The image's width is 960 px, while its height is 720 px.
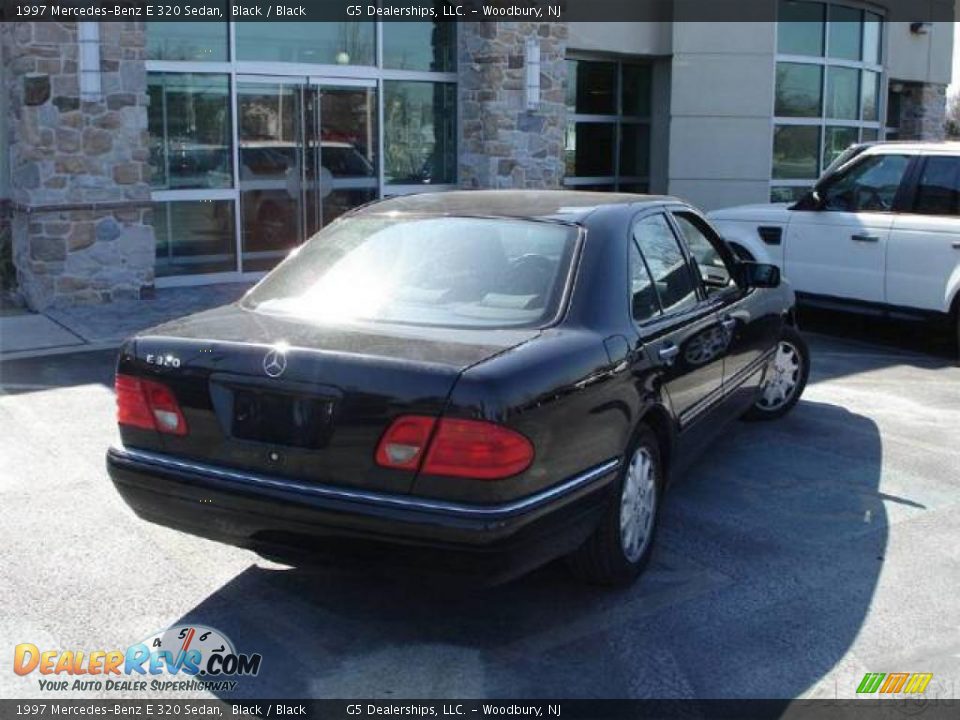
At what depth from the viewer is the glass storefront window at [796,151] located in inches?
632

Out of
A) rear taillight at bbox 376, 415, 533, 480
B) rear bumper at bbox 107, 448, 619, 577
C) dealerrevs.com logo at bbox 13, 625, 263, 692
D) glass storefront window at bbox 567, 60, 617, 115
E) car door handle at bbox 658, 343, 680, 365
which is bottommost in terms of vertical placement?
dealerrevs.com logo at bbox 13, 625, 263, 692

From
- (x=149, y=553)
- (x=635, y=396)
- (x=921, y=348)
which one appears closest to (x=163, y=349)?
(x=149, y=553)

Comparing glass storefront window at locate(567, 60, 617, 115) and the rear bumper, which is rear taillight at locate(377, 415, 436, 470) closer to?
the rear bumper

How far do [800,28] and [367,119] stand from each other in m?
7.02

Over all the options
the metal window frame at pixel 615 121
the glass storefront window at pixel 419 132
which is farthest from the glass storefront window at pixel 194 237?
the metal window frame at pixel 615 121

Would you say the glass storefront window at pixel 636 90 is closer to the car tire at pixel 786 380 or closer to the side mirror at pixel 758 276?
the car tire at pixel 786 380

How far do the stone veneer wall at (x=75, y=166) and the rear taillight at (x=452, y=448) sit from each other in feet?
25.4

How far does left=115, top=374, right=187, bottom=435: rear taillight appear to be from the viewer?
3.93 meters

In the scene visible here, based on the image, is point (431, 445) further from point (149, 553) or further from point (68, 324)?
point (68, 324)

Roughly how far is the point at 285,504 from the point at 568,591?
1298 mm

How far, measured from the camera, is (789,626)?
4051 mm

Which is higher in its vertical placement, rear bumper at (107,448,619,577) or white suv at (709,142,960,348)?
white suv at (709,142,960,348)

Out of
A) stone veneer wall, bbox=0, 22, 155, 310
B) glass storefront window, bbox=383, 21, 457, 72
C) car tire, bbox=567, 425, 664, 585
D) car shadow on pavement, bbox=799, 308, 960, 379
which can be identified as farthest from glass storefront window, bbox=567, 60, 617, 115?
car tire, bbox=567, 425, 664, 585

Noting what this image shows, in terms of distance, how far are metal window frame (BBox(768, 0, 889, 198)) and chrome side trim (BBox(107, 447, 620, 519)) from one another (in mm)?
13073
